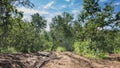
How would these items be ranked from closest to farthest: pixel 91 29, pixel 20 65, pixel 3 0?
1. pixel 20 65
2. pixel 3 0
3. pixel 91 29

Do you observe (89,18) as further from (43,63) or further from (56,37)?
(56,37)

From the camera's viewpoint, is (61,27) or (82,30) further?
(61,27)

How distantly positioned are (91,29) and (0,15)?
16442 millimetres

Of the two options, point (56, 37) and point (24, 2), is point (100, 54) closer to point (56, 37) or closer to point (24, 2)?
point (24, 2)

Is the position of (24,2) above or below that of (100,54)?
above

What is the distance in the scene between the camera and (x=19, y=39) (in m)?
49.0

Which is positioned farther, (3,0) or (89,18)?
(89,18)

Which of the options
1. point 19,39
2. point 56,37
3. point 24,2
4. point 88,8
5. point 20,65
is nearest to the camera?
point 20,65

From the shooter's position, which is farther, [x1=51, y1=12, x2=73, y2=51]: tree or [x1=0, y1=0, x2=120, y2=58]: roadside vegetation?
[x1=51, y1=12, x2=73, y2=51]: tree

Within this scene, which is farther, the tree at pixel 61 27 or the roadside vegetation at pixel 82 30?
the tree at pixel 61 27

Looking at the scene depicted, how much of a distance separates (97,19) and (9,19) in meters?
15.5

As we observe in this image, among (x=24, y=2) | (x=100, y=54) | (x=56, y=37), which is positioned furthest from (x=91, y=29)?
(x=56, y=37)

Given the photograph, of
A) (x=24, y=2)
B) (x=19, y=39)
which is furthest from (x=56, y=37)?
(x=24, y=2)

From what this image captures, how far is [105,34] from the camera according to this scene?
36.9m
